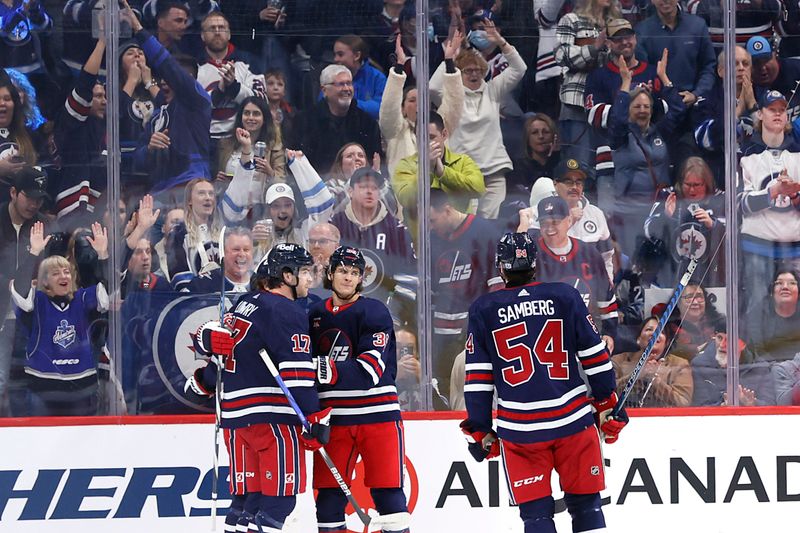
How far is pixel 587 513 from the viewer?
3684 mm

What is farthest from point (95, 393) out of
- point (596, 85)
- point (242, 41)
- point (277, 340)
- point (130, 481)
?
point (596, 85)

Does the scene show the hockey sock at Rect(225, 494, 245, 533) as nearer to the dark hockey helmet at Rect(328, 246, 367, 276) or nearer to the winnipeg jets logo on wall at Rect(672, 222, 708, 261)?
the dark hockey helmet at Rect(328, 246, 367, 276)

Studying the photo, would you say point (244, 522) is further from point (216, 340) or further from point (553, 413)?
point (553, 413)

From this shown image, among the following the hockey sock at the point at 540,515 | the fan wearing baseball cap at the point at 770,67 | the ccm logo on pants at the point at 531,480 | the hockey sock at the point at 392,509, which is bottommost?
the hockey sock at the point at 392,509

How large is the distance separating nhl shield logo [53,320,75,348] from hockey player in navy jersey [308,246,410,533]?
1.25 m

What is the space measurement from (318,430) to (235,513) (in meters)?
0.51

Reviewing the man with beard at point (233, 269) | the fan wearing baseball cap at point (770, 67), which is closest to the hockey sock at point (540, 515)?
the man with beard at point (233, 269)

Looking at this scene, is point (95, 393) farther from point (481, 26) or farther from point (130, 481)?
point (481, 26)

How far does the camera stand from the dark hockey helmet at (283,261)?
4.01 metres

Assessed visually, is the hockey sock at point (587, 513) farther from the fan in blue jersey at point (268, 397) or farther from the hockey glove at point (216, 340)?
the hockey glove at point (216, 340)

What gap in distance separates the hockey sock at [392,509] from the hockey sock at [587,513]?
71cm

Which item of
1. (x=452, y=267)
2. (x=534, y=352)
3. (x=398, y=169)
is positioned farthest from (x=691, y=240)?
(x=534, y=352)

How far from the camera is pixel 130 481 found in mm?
4586

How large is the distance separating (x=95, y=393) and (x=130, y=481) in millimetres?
425
